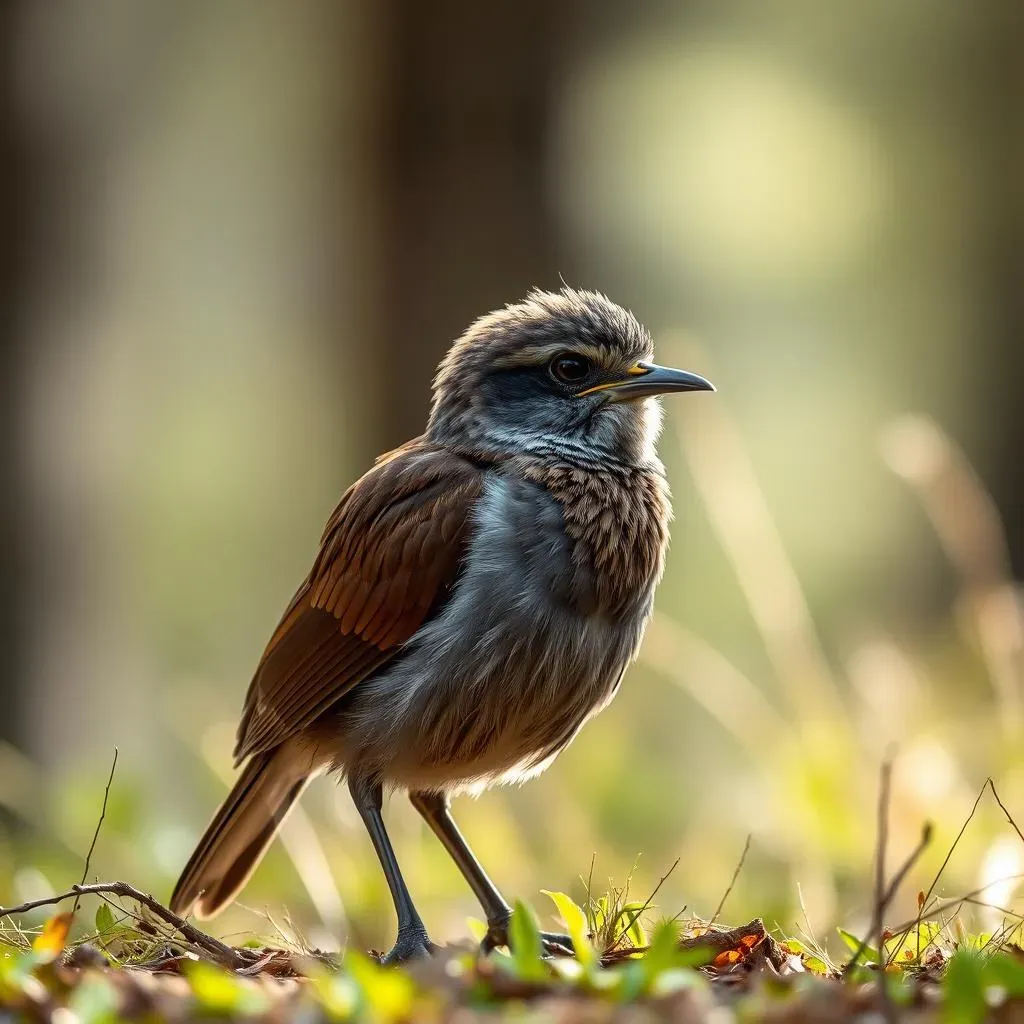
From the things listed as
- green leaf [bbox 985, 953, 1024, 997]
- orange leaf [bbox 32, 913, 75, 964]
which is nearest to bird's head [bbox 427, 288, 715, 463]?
orange leaf [bbox 32, 913, 75, 964]

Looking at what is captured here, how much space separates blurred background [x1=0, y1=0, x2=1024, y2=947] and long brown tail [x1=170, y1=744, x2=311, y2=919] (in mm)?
266

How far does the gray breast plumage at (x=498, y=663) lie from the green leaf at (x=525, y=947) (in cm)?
115

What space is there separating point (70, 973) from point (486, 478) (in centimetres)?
191

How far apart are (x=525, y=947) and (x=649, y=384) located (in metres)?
2.25

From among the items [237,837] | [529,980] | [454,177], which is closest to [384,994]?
[529,980]

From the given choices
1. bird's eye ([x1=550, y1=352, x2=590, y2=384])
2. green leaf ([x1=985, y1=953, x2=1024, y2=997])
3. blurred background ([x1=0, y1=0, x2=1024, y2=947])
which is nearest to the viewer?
green leaf ([x1=985, y1=953, x2=1024, y2=997])

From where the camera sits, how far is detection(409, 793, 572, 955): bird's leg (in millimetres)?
3908

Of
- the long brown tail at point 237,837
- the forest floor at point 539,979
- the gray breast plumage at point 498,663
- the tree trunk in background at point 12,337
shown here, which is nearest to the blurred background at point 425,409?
the tree trunk in background at point 12,337

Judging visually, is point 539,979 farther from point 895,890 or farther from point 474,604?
point 474,604

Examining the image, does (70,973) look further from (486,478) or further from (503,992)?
(486,478)

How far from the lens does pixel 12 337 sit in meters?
7.80

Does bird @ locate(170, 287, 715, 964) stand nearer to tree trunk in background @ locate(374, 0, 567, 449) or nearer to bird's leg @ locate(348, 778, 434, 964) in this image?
bird's leg @ locate(348, 778, 434, 964)

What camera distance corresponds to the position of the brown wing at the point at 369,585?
4.27 metres

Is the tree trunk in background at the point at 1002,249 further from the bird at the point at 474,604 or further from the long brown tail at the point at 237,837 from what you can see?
the long brown tail at the point at 237,837
